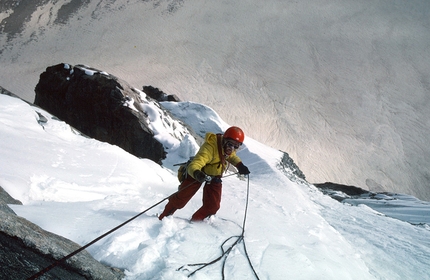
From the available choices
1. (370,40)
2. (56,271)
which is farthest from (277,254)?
(370,40)

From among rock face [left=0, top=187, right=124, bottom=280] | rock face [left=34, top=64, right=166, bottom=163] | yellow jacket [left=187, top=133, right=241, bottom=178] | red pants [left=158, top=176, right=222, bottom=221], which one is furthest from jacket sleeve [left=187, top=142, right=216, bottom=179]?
rock face [left=34, top=64, right=166, bottom=163]

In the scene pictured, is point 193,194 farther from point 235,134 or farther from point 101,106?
point 101,106

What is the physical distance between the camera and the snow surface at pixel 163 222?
8.40ft

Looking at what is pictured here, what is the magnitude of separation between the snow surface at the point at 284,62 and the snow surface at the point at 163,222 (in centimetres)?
1478

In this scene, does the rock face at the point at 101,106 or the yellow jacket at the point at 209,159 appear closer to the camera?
the yellow jacket at the point at 209,159

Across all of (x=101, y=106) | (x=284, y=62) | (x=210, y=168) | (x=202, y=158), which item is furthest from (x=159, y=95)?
(x=284, y=62)

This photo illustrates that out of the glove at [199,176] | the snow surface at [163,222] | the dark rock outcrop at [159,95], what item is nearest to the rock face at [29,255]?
the snow surface at [163,222]

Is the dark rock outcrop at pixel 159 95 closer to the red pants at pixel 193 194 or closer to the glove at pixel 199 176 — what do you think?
the red pants at pixel 193 194

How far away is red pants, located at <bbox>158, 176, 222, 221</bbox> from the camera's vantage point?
3.43 m

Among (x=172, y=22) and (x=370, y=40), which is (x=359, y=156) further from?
(x=172, y=22)

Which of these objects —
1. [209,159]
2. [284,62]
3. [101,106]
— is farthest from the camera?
[284,62]

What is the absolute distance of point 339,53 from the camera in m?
31.6

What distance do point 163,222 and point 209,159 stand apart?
892mm

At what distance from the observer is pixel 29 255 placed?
1.61 meters
